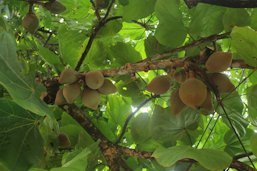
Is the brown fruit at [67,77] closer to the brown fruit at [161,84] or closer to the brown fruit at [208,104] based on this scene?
the brown fruit at [161,84]

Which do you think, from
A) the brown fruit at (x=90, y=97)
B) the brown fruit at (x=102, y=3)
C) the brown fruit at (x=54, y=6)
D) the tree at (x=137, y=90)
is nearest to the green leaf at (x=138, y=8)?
the tree at (x=137, y=90)

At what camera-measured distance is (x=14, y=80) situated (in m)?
0.84

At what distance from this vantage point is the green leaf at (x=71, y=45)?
1453mm

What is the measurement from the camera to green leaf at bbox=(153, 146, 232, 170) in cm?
90

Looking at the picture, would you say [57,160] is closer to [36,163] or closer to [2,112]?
[36,163]

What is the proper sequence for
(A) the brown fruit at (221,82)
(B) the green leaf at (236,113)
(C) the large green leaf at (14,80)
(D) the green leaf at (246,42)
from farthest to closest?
(B) the green leaf at (236,113), (A) the brown fruit at (221,82), (D) the green leaf at (246,42), (C) the large green leaf at (14,80)

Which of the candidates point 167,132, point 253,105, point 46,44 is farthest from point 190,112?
point 46,44

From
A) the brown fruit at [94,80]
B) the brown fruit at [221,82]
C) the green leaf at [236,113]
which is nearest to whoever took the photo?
the brown fruit at [221,82]

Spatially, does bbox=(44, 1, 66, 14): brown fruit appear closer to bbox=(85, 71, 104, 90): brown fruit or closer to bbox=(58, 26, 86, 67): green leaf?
bbox=(58, 26, 86, 67): green leaf

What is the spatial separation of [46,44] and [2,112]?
2.54 feet

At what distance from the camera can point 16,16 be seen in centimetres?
183

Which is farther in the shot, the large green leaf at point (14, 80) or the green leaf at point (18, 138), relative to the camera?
the green leaf at point (18, 138)

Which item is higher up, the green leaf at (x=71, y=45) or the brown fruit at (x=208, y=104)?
the green leaf at (x=71, y=45)

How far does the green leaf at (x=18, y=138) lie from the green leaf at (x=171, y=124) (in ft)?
1.18
